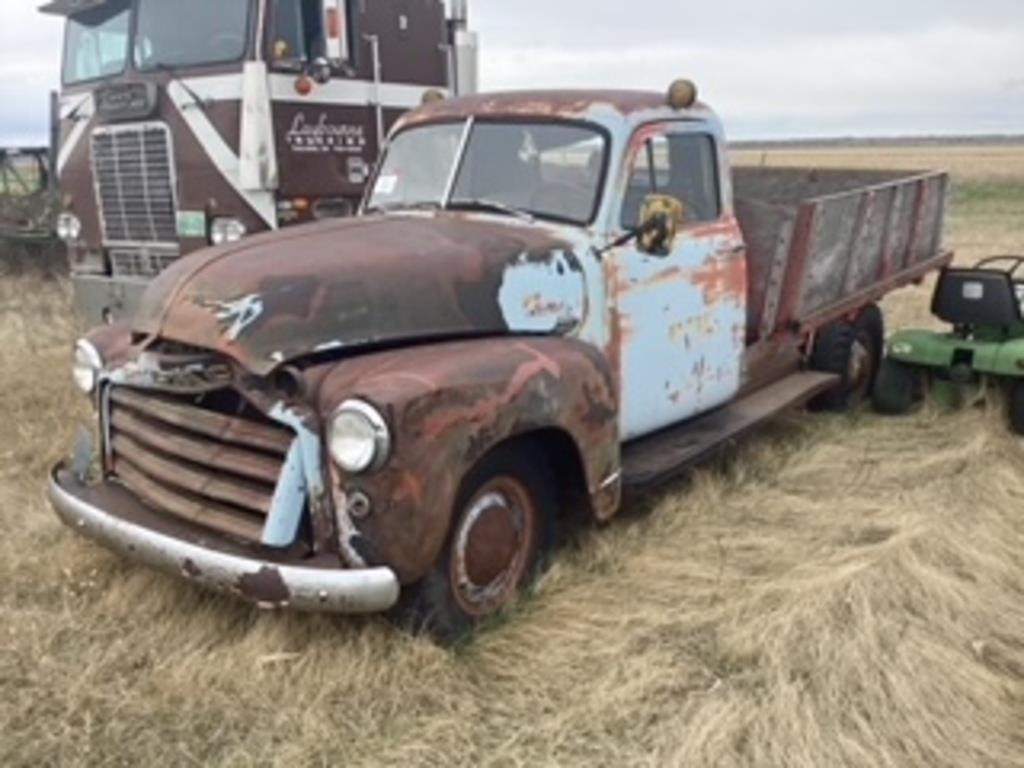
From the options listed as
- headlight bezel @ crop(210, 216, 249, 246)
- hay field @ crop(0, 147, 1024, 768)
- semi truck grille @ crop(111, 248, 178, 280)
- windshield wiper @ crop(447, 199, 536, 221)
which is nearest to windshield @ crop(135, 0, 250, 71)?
headlight bezel @ crop(210, 216, 249, 246)

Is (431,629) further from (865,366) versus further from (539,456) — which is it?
(865,366)

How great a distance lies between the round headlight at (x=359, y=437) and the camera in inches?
139

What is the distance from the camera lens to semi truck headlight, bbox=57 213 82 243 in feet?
30.3

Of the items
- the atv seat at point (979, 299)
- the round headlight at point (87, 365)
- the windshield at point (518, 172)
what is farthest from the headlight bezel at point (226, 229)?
the atv seat at point (979, 299)

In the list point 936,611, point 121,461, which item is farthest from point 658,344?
point 121,461

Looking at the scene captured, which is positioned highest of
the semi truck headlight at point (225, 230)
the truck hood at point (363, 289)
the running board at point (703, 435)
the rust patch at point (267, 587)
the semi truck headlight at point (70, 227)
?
the truck hood at point (363, 289)

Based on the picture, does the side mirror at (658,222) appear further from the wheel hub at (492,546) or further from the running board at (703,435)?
the wheel hub at (492,546)

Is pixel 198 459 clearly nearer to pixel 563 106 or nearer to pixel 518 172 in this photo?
pixel 518 172

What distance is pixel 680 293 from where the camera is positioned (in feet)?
17.6

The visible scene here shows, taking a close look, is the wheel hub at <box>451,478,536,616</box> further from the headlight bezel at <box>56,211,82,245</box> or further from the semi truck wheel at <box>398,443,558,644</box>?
the headlight bezel at <box>56,211,82,245</box>

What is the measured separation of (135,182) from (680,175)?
4.89m

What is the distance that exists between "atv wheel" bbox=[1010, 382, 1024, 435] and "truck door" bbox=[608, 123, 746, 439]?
2154 millimetres

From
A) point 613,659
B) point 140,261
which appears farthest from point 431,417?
point 140,261

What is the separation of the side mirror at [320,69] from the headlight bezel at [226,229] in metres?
1.20
